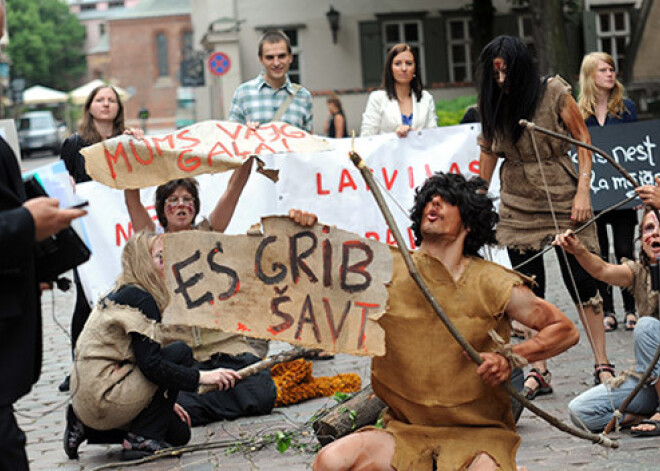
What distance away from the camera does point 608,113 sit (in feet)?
28.6

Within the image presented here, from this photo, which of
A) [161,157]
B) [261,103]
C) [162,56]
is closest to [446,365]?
[161,157]

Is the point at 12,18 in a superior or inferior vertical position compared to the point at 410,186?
superior

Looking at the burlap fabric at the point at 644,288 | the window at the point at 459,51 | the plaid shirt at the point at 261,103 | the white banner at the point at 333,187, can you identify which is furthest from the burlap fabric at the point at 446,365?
the window at the point at 459,51

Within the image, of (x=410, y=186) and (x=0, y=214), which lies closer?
(x=0, y=214)

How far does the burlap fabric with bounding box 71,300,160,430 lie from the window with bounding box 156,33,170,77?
88.7 m

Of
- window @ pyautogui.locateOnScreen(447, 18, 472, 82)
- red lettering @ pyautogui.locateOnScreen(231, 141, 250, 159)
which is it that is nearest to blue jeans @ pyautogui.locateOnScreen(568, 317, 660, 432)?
red lettering @ pyautogui.locateOnScreen(231, 141, 250, 159)

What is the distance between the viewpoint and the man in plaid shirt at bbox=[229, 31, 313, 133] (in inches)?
306

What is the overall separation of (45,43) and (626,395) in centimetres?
10775

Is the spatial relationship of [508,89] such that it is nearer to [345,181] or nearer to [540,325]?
[345,181]

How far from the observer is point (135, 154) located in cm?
508

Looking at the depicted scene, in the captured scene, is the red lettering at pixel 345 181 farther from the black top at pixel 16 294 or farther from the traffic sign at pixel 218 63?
the traffic sign at pixel 218 63

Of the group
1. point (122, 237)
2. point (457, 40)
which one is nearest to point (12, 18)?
point (457, 40)

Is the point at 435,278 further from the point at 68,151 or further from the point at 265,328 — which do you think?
the point at 68,151

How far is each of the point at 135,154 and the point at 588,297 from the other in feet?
10.1
